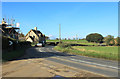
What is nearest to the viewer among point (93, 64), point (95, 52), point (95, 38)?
point (93, 64)

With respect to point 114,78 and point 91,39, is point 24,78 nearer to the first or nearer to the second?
point 114,78

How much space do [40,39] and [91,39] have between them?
49166 millimetres

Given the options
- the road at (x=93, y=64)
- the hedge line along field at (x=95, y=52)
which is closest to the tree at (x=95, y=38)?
the hedge line along field at (x=95, y=52)

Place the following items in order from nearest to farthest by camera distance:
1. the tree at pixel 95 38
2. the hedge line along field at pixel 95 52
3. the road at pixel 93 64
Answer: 1. the road at pixel 93 64
2. the hedge line along field at pixel 95 52
3. the tree at pixel 95 38

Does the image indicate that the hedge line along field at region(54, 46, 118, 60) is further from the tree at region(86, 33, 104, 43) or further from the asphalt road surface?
the tree at region(86, 33, 104, 43)

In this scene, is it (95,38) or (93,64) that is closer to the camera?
(93,64)

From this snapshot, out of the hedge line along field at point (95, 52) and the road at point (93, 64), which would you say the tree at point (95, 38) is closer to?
the hedge line along field at point (95, 52)

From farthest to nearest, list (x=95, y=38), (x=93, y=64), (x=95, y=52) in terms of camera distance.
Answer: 1. (x=95, y=38)
2. (x=95, y=52)
3. (x=93, y=64)

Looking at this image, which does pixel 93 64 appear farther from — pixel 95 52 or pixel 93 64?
pixel 95 52

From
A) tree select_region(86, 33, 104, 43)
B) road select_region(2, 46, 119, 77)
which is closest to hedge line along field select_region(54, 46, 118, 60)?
road select_region(2, 46, 119, 77)

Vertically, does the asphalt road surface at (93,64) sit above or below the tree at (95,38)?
below

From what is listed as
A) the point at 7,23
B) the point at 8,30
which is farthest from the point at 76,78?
the point at 7,23

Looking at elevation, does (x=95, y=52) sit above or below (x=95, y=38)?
below

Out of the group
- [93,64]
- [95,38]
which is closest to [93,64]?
[93,64]
